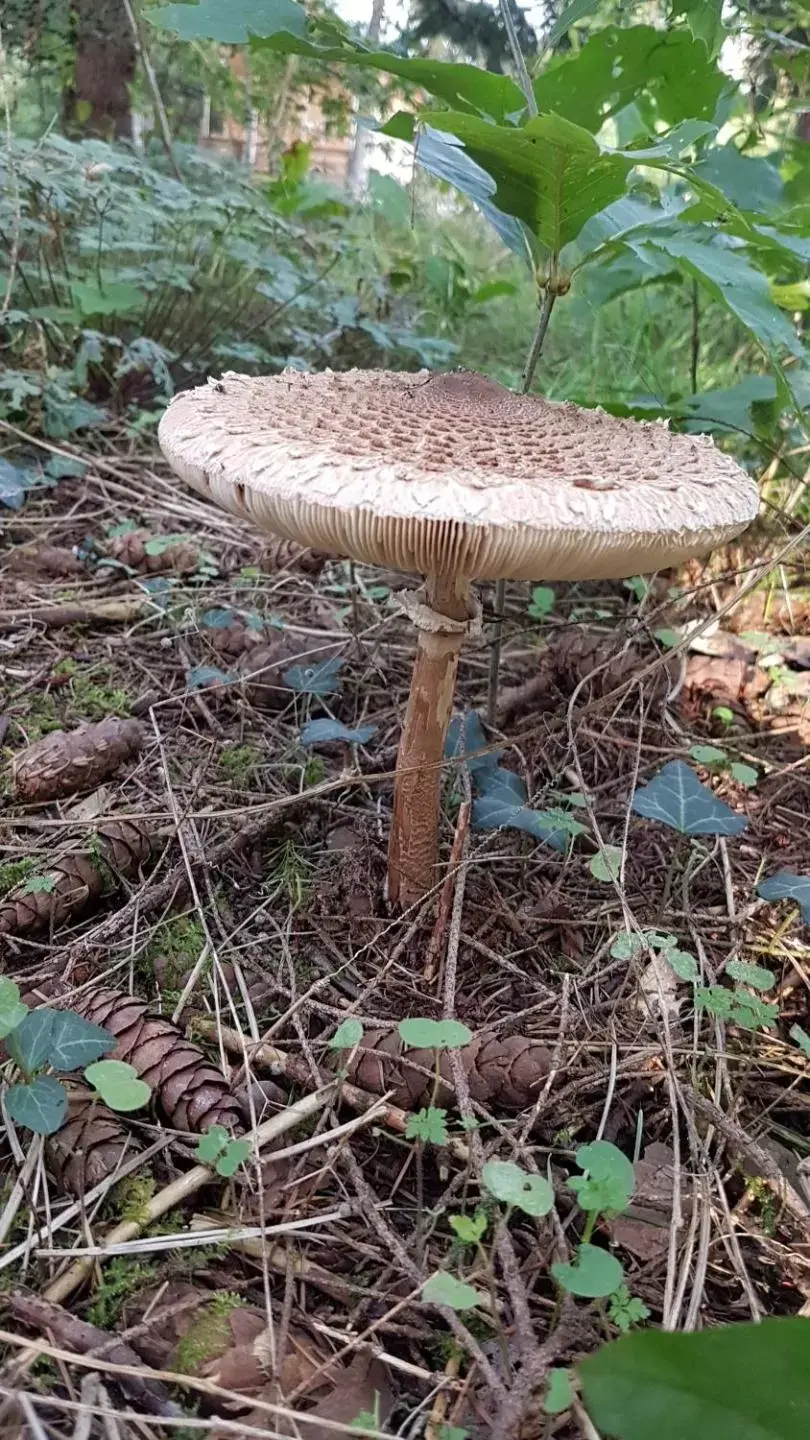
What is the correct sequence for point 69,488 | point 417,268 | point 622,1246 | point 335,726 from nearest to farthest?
point 622,1246, point 335,726, point 69,488, point 417,268

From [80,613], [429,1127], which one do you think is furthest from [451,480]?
[80,613]

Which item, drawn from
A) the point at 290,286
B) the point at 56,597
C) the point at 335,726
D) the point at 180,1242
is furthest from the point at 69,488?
the point at 180,1242

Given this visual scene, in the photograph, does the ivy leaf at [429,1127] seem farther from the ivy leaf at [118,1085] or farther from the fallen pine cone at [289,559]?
the fallen pine cone at [289,559]

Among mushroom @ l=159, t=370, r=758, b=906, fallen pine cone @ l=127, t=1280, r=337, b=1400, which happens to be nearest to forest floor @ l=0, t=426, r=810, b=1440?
fallen pine cone @ l=127, t=1280, r=337, b=1400

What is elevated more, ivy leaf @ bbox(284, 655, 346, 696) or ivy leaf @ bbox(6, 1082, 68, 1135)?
ivy leaf @ bbox(284, 655, 346, 696)

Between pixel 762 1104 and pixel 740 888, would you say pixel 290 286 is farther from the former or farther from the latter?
pixel 762 1104

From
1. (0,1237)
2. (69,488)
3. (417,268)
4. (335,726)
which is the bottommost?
(0,1237)

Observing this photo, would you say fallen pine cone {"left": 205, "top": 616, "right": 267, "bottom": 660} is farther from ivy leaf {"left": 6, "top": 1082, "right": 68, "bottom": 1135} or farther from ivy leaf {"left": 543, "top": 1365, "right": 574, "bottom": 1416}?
ivy leaf {"left": 543, "top": 1365, "right": 574, "bottom": 1416}
